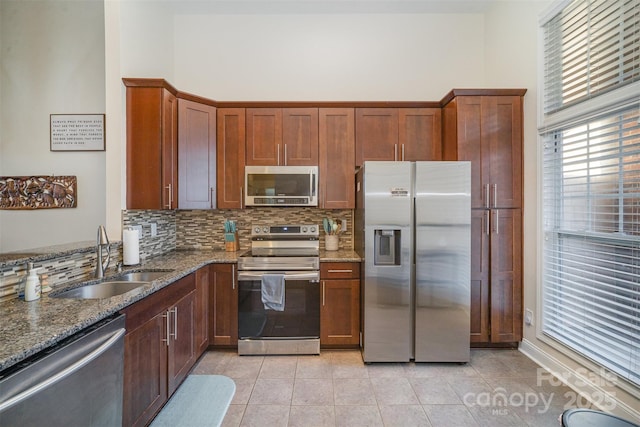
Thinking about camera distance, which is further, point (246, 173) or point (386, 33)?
point (386, 33)

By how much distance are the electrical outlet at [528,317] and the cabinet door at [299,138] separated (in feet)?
8.26

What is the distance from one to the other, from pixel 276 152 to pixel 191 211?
1291 mm

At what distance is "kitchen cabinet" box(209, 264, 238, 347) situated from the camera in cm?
279

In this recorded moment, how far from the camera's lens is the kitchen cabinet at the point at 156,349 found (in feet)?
5.24

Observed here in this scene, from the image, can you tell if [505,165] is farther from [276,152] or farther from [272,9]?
[272,9]

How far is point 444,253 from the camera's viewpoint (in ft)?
8.50

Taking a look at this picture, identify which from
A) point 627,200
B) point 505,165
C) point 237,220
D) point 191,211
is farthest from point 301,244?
point 627,200

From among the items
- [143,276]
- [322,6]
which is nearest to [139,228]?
[143,276]

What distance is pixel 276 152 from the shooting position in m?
3.14

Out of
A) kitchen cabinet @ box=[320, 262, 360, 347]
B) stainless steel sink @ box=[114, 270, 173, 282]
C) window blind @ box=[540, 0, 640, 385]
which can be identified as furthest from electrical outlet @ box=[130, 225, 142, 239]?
window blind @ box=[540, 0, 640, 385]

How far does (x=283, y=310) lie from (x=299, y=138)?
180 centimetres

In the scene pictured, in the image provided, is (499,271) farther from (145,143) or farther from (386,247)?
(145,143)

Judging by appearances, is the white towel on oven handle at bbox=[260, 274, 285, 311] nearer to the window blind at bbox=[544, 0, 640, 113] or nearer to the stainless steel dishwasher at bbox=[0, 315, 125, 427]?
the stainless steel dishwasher at bbox=[0, 315, 125, 427]

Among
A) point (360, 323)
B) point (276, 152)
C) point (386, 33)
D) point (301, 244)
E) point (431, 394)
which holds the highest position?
point (386, 33)
